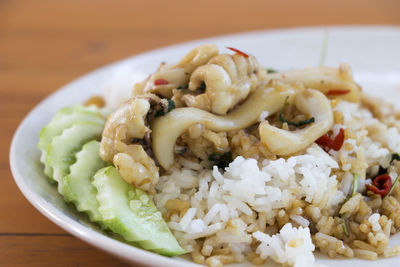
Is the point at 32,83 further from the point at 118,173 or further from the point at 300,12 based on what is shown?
the point at 300,12

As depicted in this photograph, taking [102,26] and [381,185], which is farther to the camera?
[102,26]

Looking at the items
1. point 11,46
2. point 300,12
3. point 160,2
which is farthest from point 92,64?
point 300,12

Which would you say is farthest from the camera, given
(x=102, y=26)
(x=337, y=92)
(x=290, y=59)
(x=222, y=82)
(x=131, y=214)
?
(x=102, y=26)

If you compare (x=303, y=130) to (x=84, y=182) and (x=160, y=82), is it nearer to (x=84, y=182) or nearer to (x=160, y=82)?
(x=160, y=82)

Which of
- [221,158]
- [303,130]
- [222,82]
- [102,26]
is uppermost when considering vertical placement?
[222,82]

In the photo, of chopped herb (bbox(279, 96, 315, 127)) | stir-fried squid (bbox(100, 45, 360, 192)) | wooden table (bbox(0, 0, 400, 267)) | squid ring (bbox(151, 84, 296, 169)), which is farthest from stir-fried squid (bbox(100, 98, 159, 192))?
wooden table (bbox(0, 0, 400, 267))

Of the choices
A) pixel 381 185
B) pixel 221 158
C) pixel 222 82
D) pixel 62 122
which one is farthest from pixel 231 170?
pixel 62 122
